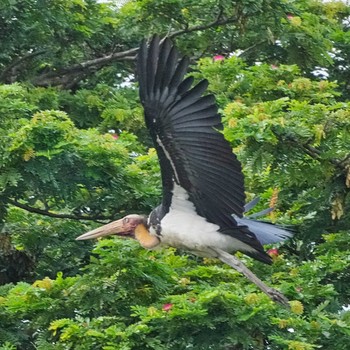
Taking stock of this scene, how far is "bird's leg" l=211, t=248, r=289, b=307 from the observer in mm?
7957

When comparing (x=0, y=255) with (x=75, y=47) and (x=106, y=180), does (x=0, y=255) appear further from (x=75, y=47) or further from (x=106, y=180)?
(x=75, y=47)

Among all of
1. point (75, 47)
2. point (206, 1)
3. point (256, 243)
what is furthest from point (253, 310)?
point (75, 47)

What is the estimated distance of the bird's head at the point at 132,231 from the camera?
26.9 feet

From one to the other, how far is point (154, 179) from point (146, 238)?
5.02 ft

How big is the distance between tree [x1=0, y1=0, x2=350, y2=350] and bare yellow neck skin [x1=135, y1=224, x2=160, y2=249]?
0.36 ft

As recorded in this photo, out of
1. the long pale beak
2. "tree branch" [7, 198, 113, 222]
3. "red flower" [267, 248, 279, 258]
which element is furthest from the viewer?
"tree branch" [7, 198, 113, 222]

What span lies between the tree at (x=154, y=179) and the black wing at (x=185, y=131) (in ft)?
1.99

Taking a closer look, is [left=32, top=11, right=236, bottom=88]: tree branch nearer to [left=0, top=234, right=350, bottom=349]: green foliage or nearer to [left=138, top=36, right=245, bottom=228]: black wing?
[left=0, top=234, right=350, bottom=349]: green foliage

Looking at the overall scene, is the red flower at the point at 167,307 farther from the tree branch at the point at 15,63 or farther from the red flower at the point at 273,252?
the tree branch at the point at 15,63

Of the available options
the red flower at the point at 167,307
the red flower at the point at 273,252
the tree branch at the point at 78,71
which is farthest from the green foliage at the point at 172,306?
the tree branch at the point at 78,71

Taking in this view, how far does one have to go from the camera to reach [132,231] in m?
8.37

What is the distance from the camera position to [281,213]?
9.68 metres

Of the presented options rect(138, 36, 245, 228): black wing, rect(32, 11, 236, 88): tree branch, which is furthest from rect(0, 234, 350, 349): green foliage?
rect(32, 11, 236, 88): tree branch

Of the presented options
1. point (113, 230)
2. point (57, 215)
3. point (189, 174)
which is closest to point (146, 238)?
point (113, 230)
